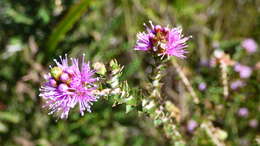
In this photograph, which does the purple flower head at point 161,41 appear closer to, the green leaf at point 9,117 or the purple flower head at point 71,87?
the purple flower head at point 71,87

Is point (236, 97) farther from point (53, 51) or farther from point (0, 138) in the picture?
point (0, 138)

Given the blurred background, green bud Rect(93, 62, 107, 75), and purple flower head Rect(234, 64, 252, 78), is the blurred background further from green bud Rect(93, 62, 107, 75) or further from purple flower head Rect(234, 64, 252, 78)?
green bud Rect(93, 62, 107, 75)

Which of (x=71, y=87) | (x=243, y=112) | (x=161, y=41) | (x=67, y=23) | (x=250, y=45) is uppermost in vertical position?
(x=67, y=23)

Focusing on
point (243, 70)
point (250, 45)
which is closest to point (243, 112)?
point (243, 70)

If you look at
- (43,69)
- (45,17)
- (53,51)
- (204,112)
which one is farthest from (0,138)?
(204,112)

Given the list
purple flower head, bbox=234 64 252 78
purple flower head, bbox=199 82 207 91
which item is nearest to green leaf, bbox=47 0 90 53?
purple flower head, bbox=199 82 207 91

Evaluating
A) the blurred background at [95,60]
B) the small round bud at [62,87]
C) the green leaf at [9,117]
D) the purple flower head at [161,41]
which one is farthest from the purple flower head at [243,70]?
the small round bud at [62,87]

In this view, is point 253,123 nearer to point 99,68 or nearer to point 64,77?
point 99,68
